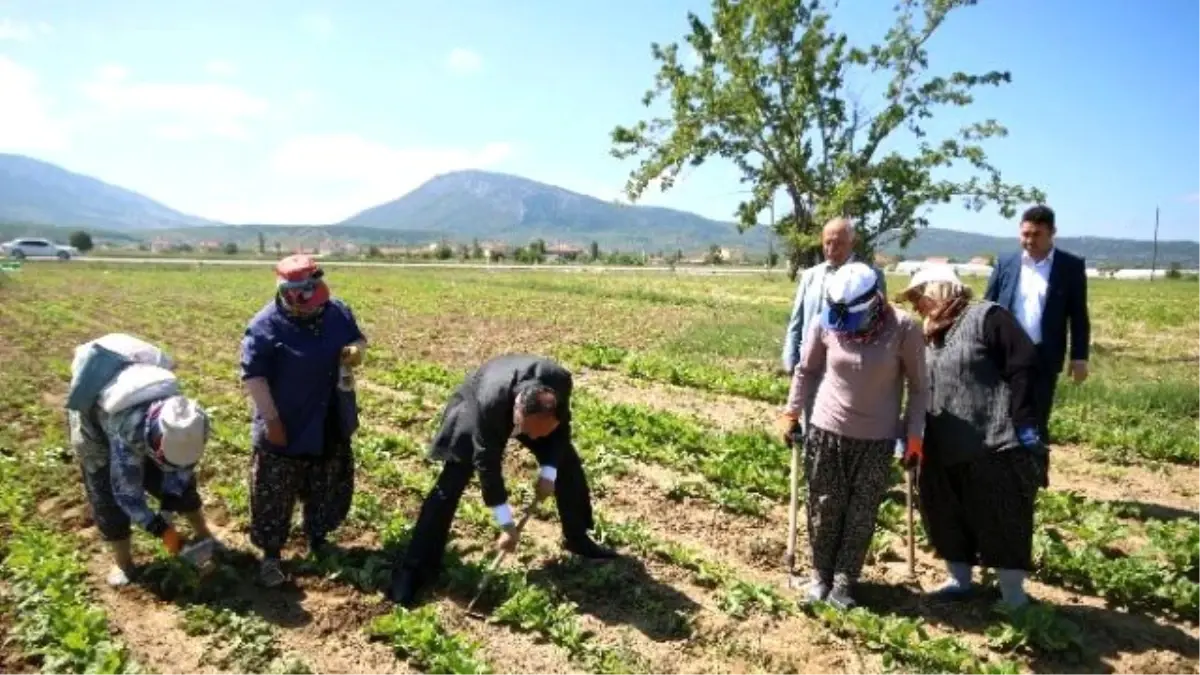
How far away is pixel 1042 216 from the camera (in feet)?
17.8

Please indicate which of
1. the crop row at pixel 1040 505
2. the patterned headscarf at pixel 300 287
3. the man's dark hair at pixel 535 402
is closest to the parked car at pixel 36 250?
the crop row at pixel 1040 505

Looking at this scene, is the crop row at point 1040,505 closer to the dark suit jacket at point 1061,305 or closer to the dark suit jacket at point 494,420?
the dark suit jacket at point 1061,305

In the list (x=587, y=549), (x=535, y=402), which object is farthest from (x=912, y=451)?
(x=587, y=549)

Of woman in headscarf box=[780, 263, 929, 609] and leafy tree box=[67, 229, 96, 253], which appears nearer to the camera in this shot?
woman in headscarf box=[780, 263, 929, 609]

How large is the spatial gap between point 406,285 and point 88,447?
27.2 metres

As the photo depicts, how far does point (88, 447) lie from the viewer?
4836 millimetres

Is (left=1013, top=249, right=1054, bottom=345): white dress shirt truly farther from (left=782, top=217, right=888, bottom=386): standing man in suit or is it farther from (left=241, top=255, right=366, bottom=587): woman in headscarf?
(left=241, top=255, right=366, bottom=587): woman in headscarf

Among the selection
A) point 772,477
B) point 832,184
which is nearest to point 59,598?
point 772,477

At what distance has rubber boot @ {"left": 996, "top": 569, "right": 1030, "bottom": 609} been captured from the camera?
4.58 metres

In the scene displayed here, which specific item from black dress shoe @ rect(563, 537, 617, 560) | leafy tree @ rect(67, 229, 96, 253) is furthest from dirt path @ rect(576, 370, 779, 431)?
leafy tree @ rect(67, 229, 96, 253)

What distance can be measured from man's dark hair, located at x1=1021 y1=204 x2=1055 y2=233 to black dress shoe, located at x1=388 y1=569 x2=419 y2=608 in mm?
4502

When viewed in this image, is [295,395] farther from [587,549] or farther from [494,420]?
[587,549]

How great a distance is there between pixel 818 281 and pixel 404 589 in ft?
11.3

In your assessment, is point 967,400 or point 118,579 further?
point 118,579
